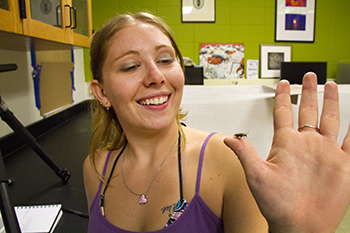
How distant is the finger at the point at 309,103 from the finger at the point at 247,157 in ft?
0.40

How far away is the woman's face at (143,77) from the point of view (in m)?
0.73

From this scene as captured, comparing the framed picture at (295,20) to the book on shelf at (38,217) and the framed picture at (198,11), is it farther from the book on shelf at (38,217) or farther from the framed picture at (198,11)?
the book on shelf at (38,217)

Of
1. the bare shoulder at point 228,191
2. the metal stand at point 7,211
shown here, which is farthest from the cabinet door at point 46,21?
the bare shoulder at point 228,191

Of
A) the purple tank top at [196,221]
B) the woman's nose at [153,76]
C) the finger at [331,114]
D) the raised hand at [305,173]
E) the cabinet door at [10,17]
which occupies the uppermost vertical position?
the cabinet door at [10,17]

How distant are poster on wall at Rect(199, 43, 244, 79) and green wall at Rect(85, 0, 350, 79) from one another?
0.26 ft

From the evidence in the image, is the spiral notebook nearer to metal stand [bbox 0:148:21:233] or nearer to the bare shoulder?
metal stand [bbox 0:148:21:233]

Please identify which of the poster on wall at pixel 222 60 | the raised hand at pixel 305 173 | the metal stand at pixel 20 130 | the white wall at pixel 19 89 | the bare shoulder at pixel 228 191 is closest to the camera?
the raised hand at pixel 305 173

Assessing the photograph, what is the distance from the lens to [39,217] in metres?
0.81

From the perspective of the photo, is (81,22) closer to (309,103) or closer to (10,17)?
(10,17)

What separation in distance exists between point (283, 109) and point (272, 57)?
3.75 metres

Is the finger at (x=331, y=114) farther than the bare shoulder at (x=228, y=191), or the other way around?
the bare shoulder at (x=228, y=191)

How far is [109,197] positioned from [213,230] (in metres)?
0.35

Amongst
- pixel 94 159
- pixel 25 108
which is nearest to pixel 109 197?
pixel 94 159

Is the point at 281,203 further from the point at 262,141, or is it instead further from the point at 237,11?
the point at 237,11
